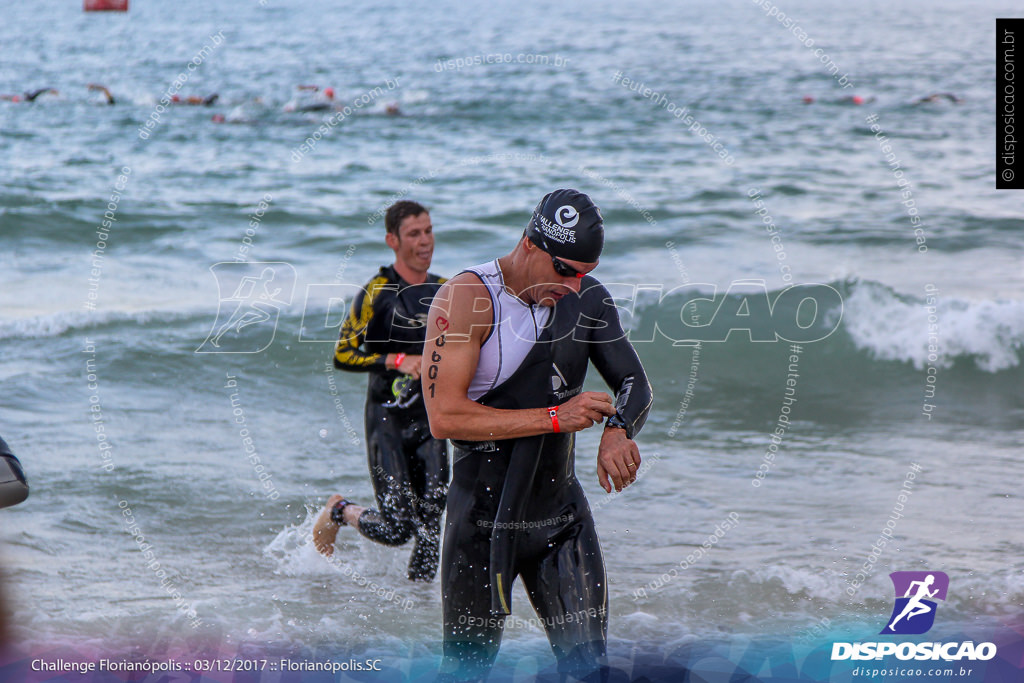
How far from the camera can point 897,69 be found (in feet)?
95.3

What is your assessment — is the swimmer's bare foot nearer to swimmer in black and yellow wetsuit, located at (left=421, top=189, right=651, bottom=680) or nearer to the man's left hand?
swimmer in black and yellow wetsuit, located at (left=421, top=189, right=651, bottom=680)

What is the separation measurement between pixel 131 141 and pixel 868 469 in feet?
60.8

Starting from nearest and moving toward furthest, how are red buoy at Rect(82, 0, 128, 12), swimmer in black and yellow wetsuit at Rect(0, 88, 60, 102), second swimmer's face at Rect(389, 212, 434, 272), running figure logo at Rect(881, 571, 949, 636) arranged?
running figure logo at Rect(881, 571, 949, 636), second swimmer's face at Rect(389, 212, 434, 272), swimmer in black and yellow wetsuit at Rect(0, 88, 60, 102), red buoy at Rect(82, 0, 128, 12)

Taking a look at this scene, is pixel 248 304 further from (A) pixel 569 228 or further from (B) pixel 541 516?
(A) pixel 569 228

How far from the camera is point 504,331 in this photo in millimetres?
3469

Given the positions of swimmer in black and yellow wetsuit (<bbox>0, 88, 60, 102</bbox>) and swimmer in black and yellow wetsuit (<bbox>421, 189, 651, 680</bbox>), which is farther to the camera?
swimmer in black and yellow wetsuit (<bbox>0, 88, 60, 102</bbox>)

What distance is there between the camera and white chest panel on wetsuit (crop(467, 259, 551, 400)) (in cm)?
346

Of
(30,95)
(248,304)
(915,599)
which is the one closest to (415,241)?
(915,599)

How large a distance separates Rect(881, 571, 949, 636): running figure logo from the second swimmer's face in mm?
2895

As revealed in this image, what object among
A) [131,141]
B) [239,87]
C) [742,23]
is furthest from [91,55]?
[742,23]

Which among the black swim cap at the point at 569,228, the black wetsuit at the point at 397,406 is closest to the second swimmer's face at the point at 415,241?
the black wetsuit at the point at 397,406

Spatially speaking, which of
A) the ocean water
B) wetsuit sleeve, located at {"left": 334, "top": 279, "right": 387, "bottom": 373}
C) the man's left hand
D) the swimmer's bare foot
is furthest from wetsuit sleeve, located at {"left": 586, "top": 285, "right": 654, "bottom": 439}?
the swimmer's bare foot

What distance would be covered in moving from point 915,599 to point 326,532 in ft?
10.6

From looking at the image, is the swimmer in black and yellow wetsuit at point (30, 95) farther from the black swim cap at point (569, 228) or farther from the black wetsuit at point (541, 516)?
the black swim cap at point (569, 228)
